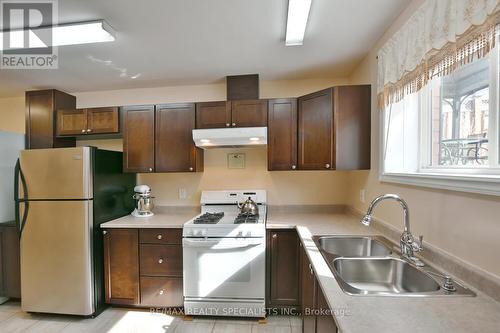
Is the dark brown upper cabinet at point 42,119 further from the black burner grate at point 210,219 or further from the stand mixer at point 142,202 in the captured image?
the black burner grate at point 210,219

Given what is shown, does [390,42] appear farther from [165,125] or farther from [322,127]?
[165,125]

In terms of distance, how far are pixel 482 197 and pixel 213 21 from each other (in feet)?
5.89

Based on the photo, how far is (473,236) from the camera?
38.4 inches

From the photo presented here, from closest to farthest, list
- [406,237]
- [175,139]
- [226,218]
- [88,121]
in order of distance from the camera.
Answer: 1. [406,237]
2. [226,218]
3. [175,139]
4. [88,121]

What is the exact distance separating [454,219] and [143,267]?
95.1 inches

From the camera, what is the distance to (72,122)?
2.59 meters

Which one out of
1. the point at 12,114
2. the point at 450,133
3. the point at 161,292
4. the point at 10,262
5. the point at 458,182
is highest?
the point at 12,114

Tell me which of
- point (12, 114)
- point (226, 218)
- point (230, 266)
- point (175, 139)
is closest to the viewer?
point (230, 266)

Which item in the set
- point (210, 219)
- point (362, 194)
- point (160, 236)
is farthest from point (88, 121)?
point (362, 194)

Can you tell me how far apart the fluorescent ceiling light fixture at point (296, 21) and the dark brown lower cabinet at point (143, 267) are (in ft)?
6.29

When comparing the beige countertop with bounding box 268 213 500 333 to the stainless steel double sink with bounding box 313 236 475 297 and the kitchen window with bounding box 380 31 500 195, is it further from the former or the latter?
the kitchen window with bounding box 380 31 500 195

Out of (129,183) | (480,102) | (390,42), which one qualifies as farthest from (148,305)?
(390,42)

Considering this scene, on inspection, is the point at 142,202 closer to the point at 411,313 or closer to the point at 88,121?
the point at 88,121

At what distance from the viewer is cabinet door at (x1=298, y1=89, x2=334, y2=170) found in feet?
6.86
